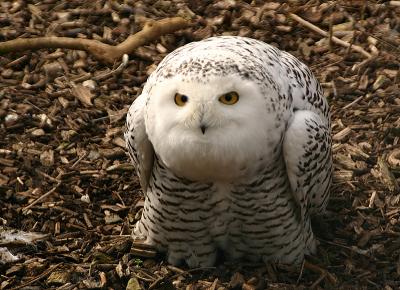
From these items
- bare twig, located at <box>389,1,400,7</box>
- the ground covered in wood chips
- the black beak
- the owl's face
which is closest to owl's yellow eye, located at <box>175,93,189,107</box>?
the owl's face

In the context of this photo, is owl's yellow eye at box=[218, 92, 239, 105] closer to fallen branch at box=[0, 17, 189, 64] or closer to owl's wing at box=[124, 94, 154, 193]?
owl's wing at box=[124, 94, 154, 193]

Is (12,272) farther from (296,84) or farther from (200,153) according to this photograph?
(296,84)

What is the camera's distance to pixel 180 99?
4.62 m

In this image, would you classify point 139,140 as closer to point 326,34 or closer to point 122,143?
point 122,143

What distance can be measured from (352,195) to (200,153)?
5.89 ft

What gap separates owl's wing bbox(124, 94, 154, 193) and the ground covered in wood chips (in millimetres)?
659

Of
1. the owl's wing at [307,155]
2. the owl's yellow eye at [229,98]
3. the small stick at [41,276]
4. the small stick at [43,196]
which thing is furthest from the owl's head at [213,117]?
the small stick at [43,196]

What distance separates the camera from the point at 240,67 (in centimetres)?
468

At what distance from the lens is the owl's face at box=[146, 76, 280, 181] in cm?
454

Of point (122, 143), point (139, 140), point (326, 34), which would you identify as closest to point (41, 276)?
point (139, 140)

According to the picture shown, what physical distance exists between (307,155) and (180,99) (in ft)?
2.66

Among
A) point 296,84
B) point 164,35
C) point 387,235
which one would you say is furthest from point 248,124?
point 164,35

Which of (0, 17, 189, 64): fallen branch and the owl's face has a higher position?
the owl's face

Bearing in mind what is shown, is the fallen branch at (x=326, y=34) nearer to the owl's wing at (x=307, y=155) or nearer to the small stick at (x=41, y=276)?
the owl's wing at (x=307, y=155)
